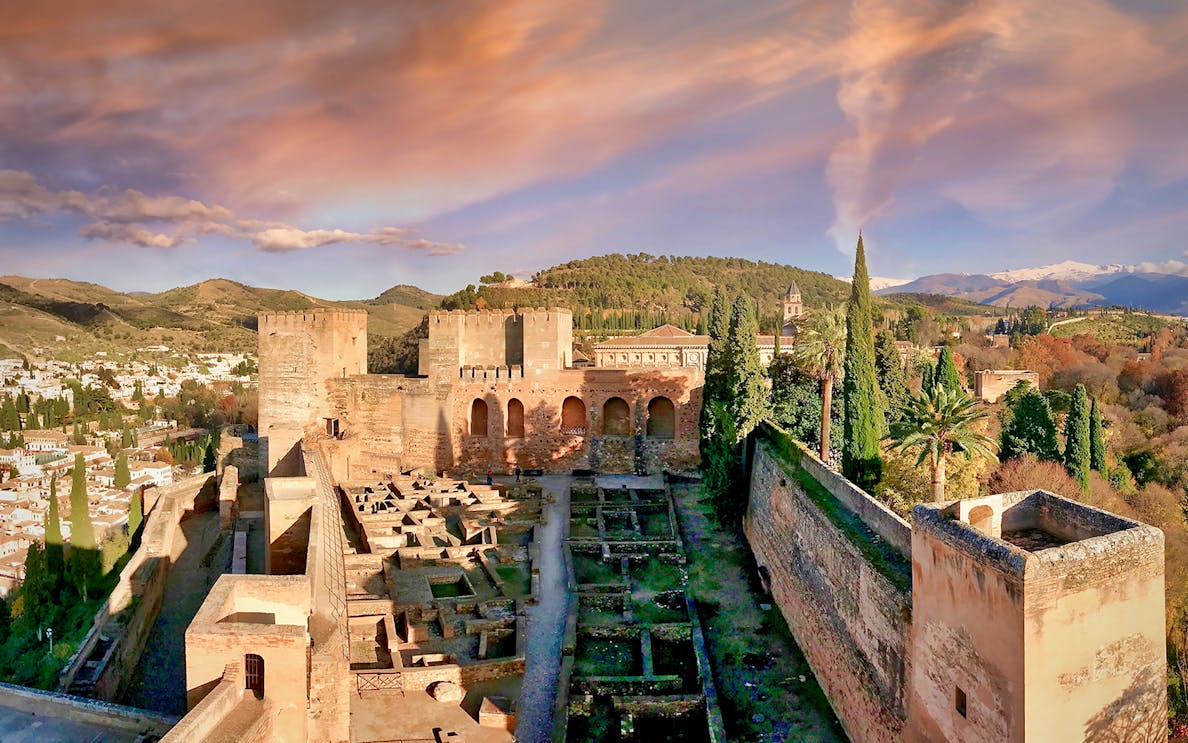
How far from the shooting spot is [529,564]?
17688 mm

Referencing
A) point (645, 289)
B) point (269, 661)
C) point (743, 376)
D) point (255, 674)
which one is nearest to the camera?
point (269, 661)

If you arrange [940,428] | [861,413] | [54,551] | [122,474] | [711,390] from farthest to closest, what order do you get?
[122,474] < [54,551] < [711,390] < [861,413] < [940,428]

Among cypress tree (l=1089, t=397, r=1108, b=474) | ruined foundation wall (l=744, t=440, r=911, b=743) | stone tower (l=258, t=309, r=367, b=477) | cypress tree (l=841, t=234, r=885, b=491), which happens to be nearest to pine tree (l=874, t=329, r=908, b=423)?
cypress tree (l=841, t=234, r=885, b=491)

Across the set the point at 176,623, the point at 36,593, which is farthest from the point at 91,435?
the point at 176,623

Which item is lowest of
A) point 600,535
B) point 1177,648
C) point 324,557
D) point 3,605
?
point 3,605

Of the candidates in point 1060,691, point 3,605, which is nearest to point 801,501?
point 1060,691

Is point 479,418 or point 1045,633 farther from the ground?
point 479,418

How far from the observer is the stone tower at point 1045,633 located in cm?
637

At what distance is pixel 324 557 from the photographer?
40.0 feet

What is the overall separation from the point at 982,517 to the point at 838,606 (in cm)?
384

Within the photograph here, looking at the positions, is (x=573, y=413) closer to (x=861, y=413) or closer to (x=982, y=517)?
(x=861, y=413)

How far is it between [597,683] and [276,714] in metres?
5.83

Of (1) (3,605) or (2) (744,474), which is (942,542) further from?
(1) (3,605)

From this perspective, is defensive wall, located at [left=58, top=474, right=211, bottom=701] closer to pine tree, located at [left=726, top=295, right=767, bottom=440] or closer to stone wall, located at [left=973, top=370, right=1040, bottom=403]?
pine tree, located at [left=726, top=295, right=767, bottom=440]
